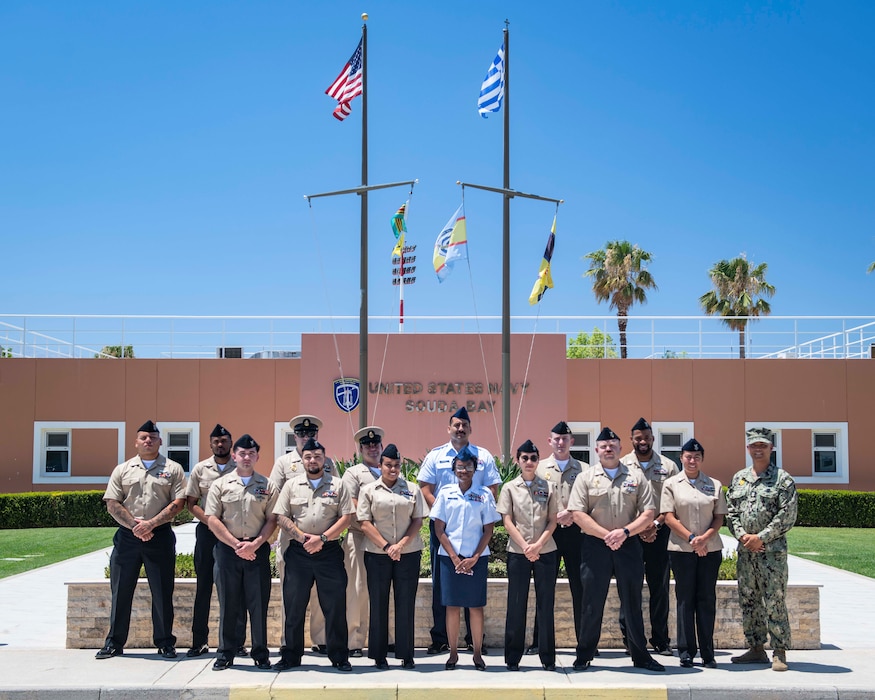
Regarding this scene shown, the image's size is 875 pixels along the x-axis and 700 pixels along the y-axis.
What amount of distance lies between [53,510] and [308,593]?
44.4ft

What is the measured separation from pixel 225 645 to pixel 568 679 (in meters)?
2.80

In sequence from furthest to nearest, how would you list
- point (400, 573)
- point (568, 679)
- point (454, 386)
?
point (454, 386), point (400, 573), point (568, 679)

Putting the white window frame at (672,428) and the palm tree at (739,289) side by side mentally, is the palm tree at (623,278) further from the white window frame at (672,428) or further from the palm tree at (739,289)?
the white window frame at (672,428)

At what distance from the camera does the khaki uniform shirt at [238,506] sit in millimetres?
7164

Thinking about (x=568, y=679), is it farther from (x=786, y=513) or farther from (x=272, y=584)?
(x=272, y=584)

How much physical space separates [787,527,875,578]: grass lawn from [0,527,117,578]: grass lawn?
12.3 metres

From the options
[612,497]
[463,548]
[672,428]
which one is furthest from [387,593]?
[672,428]

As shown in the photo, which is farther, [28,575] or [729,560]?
[28,575]

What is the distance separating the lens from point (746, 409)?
19781 millimetres

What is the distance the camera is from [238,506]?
23.5 ft

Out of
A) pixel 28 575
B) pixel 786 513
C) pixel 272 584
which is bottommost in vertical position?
pixel 28 575

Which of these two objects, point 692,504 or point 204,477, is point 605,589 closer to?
point 692,504

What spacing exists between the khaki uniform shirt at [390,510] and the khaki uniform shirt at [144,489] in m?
1.63

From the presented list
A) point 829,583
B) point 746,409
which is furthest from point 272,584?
point 746,409
